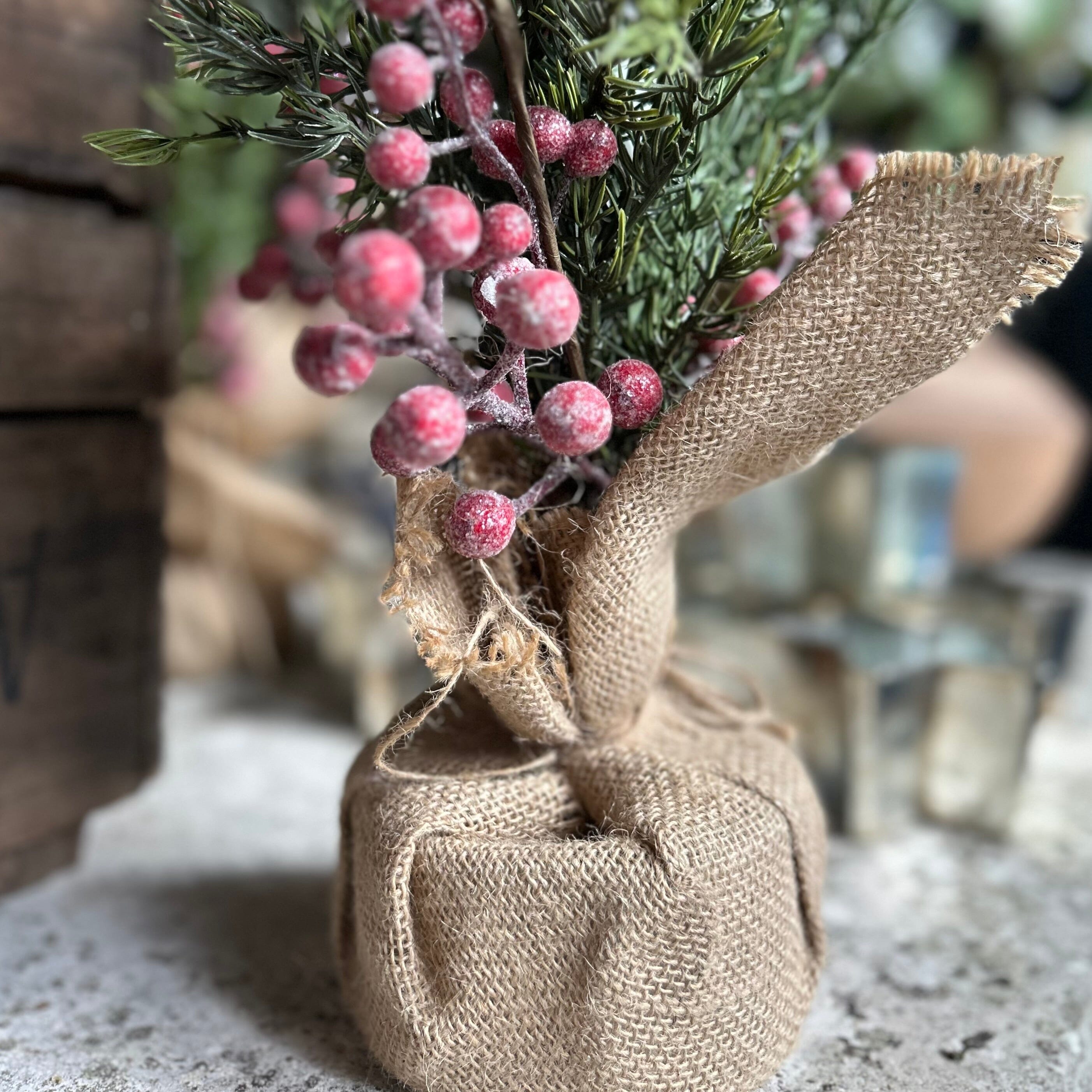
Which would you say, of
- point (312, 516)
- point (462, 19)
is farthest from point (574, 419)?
point (312, 516)

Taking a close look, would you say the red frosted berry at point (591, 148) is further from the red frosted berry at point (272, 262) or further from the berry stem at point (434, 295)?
the red frosted berry at point (272, 262)

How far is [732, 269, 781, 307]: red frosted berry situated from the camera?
1.40 ft

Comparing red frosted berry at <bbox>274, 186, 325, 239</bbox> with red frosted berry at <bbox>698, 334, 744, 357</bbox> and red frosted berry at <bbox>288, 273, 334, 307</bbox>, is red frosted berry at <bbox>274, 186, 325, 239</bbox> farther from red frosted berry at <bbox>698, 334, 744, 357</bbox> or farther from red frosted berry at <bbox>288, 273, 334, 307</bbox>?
red frosted berry at <bbox>698, 334, 744, 357</bbox>

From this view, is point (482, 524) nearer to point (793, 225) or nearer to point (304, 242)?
point (793, 225)

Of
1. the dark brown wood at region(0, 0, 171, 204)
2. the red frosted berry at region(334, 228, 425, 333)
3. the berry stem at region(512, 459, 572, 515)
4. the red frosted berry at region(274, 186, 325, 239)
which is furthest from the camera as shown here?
the red frosted berry at region(274, 186, 325, 239)

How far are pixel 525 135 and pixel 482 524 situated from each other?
133 millimetres

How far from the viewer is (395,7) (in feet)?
0.99

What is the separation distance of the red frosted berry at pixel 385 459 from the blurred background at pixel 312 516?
197mm

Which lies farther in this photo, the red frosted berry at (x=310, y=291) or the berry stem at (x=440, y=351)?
the red frosted berry at (x=310, y=291)

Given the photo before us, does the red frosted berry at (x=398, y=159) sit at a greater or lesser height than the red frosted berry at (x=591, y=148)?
lesser

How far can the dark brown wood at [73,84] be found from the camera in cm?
51

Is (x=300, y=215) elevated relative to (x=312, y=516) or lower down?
elevated

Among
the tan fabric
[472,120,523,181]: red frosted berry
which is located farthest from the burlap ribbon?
[472,120,523,181]: red frosted berry

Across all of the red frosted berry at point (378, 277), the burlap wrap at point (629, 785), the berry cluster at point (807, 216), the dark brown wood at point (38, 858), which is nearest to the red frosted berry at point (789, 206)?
the berry cluster at point (807, 216)
